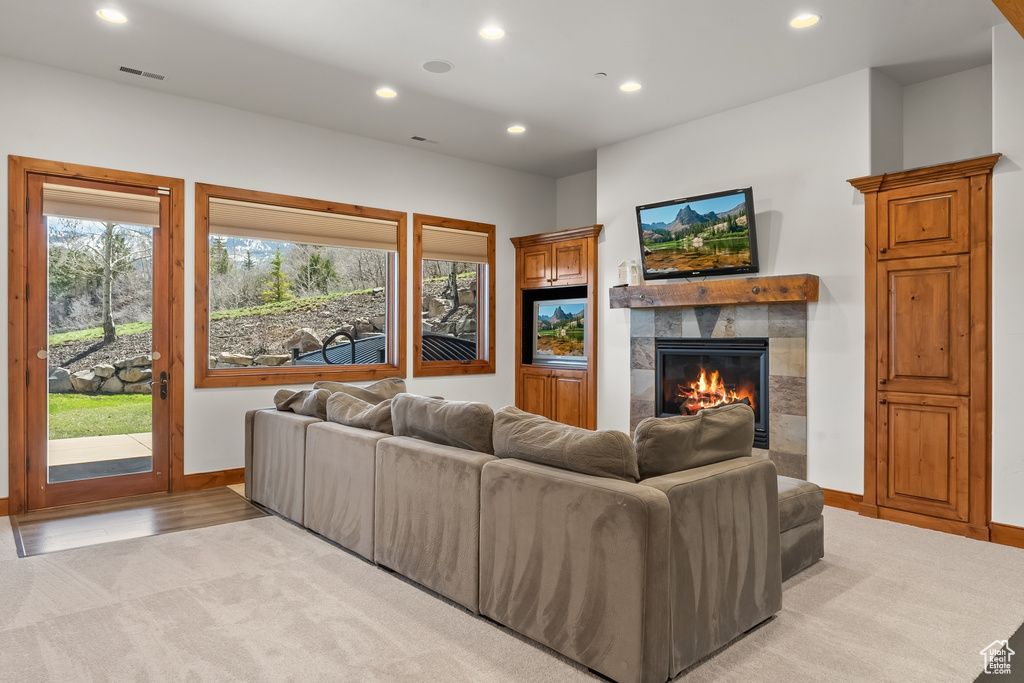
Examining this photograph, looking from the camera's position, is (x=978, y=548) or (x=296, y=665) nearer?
(x=296, y=665)

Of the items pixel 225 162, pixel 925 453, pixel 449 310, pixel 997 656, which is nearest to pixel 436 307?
pixel 449 310

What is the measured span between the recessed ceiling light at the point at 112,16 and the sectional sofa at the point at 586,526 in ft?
9.03

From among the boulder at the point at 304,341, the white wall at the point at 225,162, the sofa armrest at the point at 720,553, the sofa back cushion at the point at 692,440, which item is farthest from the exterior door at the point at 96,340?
the sofa armrest at the point at 720,553

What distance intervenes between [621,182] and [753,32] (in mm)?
2265

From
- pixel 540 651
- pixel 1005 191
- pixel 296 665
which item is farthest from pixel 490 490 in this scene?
pixel 1005 191

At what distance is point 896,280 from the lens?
13.7ft

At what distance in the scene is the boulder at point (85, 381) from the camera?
179 inches

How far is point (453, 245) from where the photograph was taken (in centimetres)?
668

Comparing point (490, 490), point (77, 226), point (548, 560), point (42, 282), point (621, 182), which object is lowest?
point (548, 560)

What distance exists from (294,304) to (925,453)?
501 cm

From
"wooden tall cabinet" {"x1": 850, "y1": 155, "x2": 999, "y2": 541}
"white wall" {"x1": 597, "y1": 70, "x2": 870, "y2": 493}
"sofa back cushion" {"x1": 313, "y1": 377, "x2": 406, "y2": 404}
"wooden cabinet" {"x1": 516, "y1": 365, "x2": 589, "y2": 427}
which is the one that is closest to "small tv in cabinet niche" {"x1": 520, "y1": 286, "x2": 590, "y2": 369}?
"wooden cabinet" {"x1": 516, "y1": 365, "x2": 589, "y2": 427}

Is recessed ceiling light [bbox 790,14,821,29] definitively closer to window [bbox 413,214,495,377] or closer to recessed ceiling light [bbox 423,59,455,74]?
recessed ceiling light [bbox 423,59,455,74]

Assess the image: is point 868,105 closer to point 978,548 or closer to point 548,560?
point 978,548

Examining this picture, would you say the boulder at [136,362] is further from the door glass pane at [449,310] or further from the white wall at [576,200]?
the white wall at [576,200]
